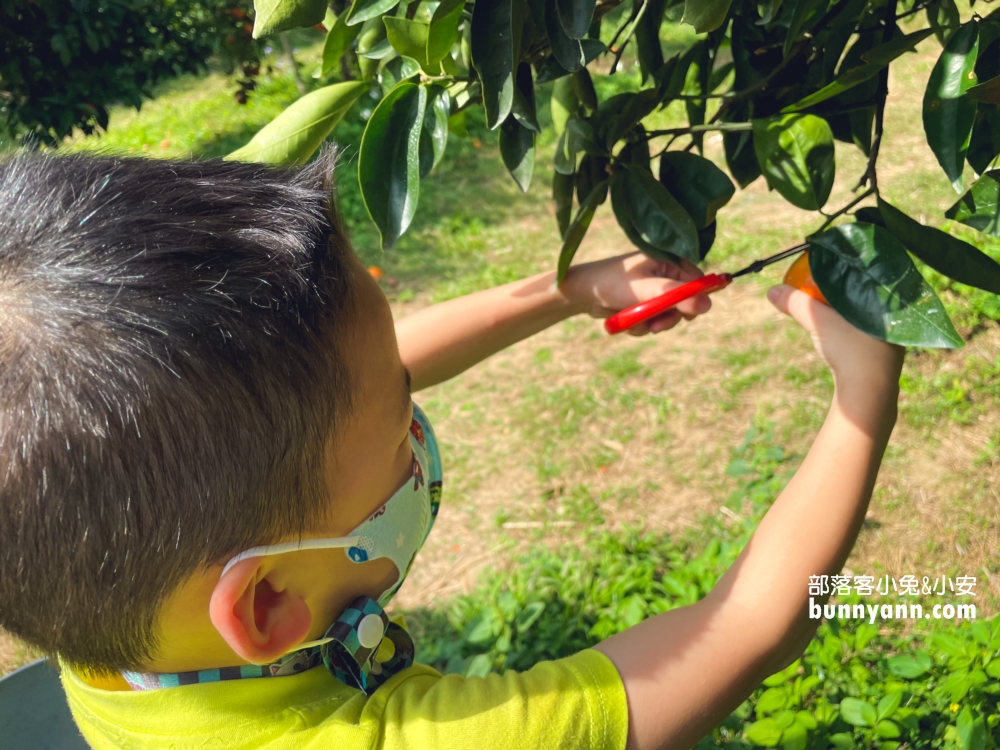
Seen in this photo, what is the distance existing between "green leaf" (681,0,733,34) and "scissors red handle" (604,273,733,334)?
0.39 m

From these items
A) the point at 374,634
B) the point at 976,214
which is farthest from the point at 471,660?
the point at 976,214

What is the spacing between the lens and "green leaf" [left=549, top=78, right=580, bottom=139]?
117 centimetres

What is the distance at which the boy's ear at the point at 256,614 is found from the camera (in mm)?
756

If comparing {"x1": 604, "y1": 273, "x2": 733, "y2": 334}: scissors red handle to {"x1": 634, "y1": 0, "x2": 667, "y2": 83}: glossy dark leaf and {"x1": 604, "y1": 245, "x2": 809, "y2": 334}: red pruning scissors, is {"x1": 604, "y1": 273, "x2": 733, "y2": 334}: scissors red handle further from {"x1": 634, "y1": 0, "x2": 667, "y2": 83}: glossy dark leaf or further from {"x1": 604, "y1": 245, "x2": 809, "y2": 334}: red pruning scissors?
{"x1": 634, "y1": 0, "x2": 667, "y2": 83}: glossy dark leaf

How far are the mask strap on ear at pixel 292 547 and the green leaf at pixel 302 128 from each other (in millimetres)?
434

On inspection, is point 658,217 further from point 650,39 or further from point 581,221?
point 650,39

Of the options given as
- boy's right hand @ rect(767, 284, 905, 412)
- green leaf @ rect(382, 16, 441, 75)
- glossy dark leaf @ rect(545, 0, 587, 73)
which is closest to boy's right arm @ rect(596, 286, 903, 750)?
boy's right hand @ rect(767, 284, 905, 412)

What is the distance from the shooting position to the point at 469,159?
4.30 meters

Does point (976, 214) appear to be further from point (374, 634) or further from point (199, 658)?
point (199, 658)

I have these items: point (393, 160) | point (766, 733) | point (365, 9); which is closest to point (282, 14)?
point (365, 9)

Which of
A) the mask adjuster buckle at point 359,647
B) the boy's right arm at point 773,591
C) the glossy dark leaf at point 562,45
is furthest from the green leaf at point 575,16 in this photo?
the mask adjuster buckle at point 359,647

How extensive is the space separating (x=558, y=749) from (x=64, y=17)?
13.6ft

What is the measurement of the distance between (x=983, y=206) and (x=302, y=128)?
2.38ft

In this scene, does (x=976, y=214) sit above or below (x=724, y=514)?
above
